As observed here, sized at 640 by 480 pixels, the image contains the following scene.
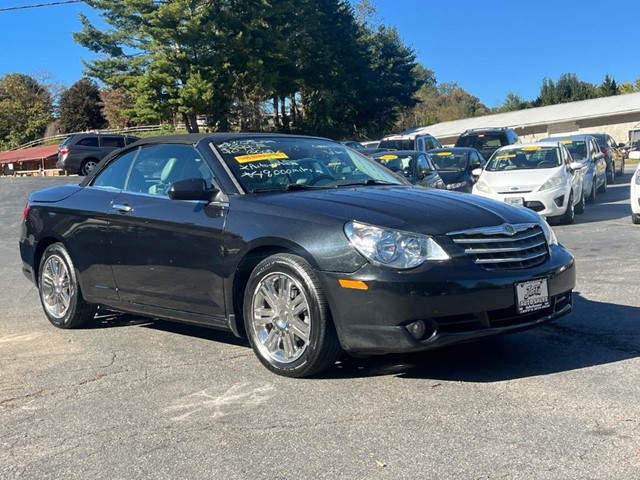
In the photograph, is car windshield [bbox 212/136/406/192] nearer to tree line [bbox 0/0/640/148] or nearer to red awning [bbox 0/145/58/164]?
tree line [bbox 0/0/640/148]

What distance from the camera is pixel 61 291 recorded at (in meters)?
6.68

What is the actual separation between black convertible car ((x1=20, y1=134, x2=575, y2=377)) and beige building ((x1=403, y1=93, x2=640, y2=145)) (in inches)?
1738

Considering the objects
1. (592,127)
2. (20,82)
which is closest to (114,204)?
(592,127)

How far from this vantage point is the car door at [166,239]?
5.20 metres

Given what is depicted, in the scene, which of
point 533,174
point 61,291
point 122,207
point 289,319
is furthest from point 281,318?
point 533,174

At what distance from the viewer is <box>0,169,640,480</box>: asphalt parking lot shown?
3.43m

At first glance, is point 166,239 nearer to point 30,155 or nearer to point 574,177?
point 574,177

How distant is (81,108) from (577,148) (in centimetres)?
A: 4778

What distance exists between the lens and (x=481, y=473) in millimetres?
3236

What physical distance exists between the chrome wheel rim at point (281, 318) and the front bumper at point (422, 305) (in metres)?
0.27

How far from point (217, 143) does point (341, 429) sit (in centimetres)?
266

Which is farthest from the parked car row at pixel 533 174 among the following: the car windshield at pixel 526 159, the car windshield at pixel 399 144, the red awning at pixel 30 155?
the red awning at pixel 30 155

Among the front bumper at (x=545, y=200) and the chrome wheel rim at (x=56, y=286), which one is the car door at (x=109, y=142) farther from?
the chrome wheel rim at (x=56, y=286)

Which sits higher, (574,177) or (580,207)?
(574,177)
